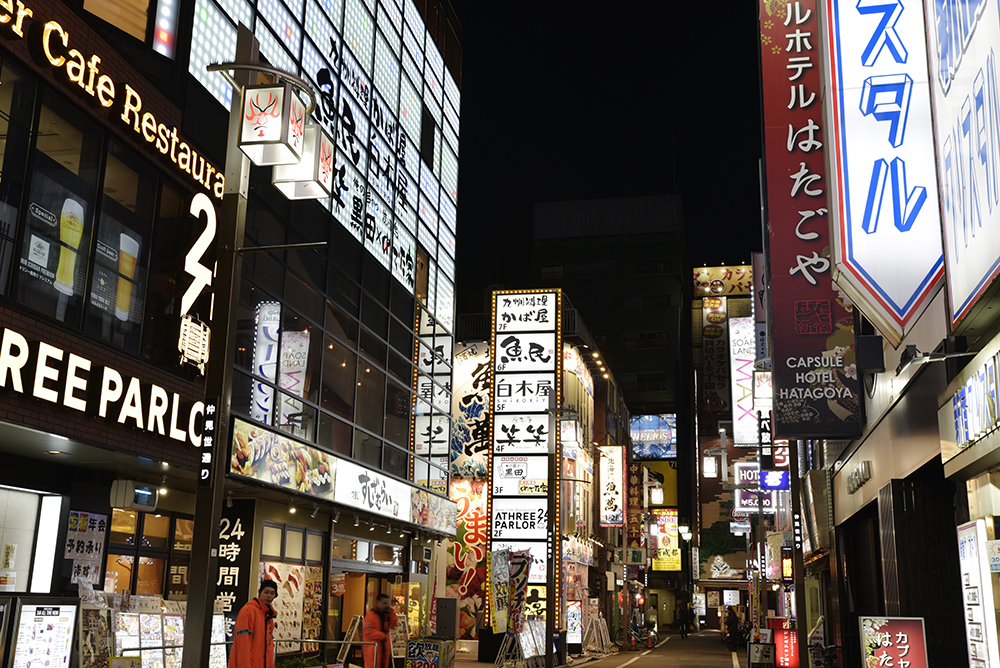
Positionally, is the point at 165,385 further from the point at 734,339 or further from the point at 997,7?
the point at 734,339

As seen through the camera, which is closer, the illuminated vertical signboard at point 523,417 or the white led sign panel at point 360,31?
the white led sign panel at point 360,31

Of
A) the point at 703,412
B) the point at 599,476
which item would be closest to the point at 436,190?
the point at 599,476

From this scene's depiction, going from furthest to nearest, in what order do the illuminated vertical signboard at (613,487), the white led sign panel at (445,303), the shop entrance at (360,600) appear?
the illuminated vertical signboard at (613,487)
the white led sign panel at (445,303)
the shop entrance at (360,600)

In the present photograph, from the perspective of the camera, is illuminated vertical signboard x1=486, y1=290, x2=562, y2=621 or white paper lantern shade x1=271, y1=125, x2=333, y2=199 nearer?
white paper lantern shade x1=271, y1=125, x2=333, y2=199

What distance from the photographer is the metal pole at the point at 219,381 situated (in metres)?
8.13

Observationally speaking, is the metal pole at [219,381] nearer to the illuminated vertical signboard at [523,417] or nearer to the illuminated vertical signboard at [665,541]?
the illuminated vertical signboard at [523,417]

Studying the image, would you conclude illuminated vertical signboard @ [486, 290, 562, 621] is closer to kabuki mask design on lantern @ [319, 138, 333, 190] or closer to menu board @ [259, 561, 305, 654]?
menu board @ [259, 561, 305, 654]

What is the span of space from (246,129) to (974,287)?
702 cm

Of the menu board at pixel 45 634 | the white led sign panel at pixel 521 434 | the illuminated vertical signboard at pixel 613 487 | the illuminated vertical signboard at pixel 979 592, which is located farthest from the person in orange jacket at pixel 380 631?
the illuminated vertical signboard at pixel 613 487

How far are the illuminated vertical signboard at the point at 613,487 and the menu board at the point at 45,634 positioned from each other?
127 feet

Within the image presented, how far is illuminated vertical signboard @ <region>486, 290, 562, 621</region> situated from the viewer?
34.5 meters

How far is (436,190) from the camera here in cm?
3161

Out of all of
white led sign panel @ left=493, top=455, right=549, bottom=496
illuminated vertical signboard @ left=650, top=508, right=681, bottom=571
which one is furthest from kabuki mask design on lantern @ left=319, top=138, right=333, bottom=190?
illuminated vertical signboard @ left=650, top=508, right=681, bottom=571

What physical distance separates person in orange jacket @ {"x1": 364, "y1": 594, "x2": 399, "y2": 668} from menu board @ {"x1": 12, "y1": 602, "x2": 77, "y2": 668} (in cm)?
659
